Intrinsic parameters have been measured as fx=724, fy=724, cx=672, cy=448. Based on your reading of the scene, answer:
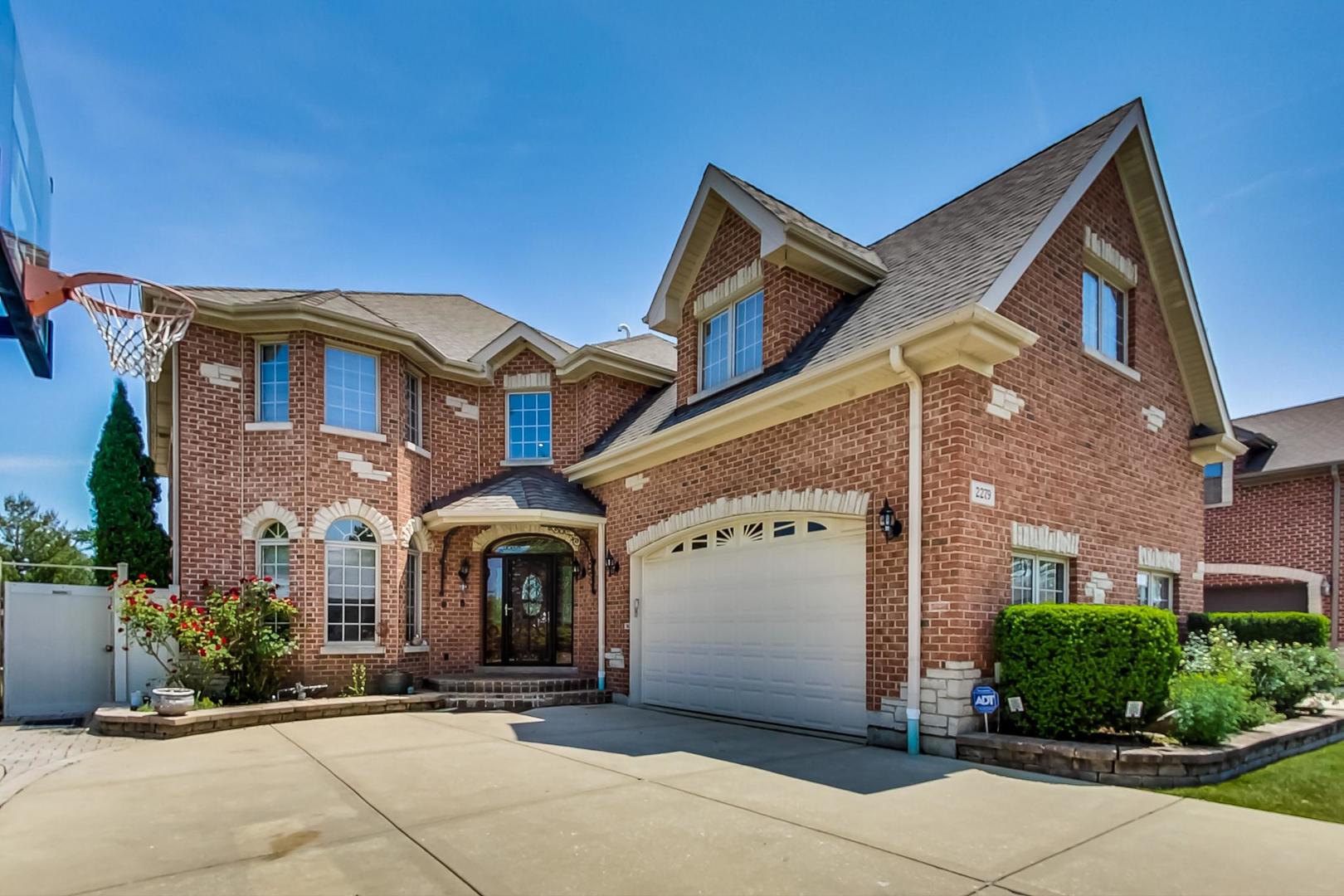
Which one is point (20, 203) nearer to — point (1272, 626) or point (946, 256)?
point (946, 256)

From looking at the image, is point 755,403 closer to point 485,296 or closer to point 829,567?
point 829,567

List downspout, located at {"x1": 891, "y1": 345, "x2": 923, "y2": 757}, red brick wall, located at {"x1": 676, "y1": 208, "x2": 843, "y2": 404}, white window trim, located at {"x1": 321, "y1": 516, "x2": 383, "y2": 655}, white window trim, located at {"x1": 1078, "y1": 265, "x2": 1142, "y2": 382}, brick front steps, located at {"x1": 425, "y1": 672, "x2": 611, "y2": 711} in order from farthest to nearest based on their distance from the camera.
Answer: white window trim, located at {"x1": 321, "y1": 516, "x2": 383, "y2": 655} → brick front steps, located at {"x1": 425, "y1": 672, "x2": 611, "y2": 711} → red brick wall, located at {"x1": 676, "y1": 208, "x2": 843, "y2": 404} → white window trim, located at {"x1": 1078, "y1": 265, "x2": 1142, "y2": 382} → downspout, located at {"x1": 891, "y1": 345, "x2": 923, "y2": 757}

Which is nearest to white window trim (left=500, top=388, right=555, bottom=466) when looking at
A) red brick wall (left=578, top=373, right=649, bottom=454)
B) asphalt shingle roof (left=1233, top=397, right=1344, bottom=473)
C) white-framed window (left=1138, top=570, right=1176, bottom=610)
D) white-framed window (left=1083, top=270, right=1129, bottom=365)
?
red brick wall (left=578, top=373, right=649, bottom=454)

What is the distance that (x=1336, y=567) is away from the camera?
49.5 ft

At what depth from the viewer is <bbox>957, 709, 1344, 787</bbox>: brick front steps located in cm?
605

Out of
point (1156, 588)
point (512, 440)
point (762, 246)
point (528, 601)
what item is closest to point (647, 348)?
point (512, 440)

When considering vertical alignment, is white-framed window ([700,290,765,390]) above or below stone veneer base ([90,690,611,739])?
above

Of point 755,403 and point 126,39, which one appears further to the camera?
point 755,403

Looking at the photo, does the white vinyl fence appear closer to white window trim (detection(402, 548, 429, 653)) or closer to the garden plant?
the garden plant

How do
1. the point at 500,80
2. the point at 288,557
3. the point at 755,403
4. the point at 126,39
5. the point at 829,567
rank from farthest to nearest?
the point at 288,557
the point at 500,80
the point at 755,403
the point at 829,567
the point at 126,39

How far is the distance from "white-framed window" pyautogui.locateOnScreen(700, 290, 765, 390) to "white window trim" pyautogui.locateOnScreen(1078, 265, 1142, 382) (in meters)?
4.28

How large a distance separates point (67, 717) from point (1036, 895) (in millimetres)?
13780

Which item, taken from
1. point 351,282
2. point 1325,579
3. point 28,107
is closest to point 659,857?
point 28,107

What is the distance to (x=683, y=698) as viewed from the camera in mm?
11078
